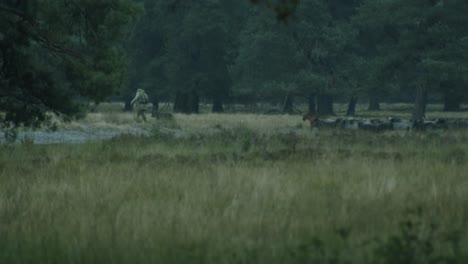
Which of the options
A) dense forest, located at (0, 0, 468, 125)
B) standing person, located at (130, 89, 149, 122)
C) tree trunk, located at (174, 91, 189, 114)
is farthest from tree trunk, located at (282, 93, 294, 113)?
standing person, located at (130, 89, 149, 122)

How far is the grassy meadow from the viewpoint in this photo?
6422 millimetres

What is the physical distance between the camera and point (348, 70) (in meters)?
50.4

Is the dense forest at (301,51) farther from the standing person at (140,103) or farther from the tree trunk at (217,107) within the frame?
the standing person at (140,103)

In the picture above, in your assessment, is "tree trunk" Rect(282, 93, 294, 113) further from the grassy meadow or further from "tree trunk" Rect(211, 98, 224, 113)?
→ the grassy meadow

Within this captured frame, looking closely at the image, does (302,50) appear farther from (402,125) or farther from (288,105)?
(402,125)

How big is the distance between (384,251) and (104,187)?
4722 mm

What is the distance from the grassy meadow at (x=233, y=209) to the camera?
21.1 ft

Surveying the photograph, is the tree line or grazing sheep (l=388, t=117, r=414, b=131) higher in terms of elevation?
the tree line

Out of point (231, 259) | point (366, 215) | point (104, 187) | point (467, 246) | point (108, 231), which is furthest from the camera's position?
point (104, 187)

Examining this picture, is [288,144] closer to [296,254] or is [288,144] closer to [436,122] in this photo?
[436,122]

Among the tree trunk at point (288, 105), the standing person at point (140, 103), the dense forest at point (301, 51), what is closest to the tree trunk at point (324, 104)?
the dense forest at point (301, 51)

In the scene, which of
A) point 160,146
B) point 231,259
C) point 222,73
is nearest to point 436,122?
point 160,146

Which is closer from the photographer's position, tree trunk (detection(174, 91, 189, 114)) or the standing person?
the standing person

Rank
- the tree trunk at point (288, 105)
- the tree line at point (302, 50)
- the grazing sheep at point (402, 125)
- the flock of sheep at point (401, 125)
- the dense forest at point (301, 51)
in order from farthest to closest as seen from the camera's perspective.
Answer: the tree trunk at point (288, 105), the tree line at point (302, 50), the dense forest at point (301, 51), the grazing sheep at point (402, 125), the flock of sheep at point (401, 125)
